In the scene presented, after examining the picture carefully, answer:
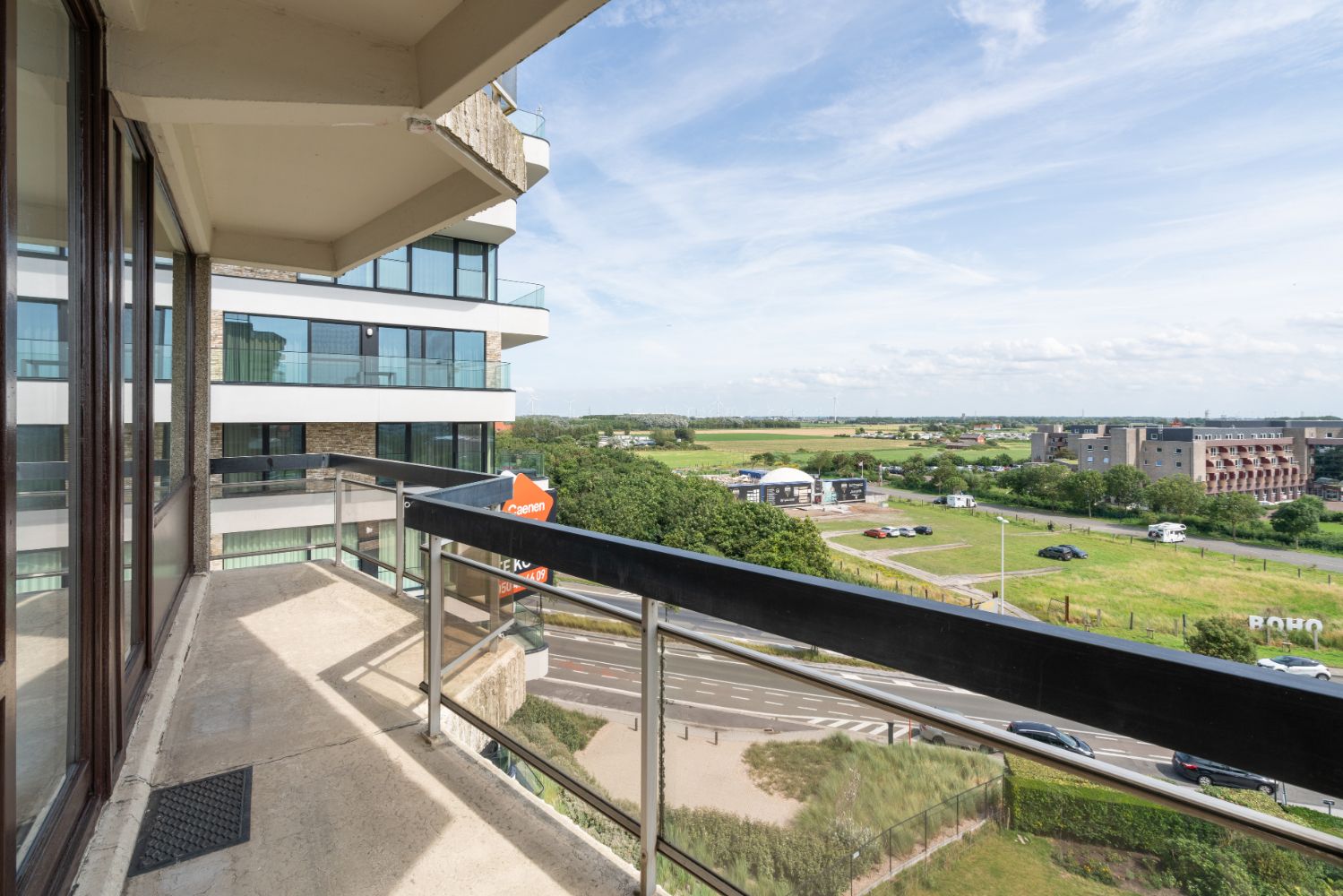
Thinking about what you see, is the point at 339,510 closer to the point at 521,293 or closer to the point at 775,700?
the point at 775,700

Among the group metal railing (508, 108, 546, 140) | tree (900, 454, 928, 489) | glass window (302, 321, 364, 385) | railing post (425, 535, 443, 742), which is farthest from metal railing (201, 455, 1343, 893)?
tree (900, 454, 928, 489)

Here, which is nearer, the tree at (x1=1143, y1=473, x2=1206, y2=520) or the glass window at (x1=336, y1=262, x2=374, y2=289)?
the glass window at (x1=336, y1=262, x2=374, y2=289)

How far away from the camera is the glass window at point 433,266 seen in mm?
18188

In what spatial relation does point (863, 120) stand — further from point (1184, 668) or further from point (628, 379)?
point (1184, 668)

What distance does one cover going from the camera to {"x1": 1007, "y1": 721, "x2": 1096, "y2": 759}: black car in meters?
1.03

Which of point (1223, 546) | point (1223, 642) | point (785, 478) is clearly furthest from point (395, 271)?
point (1223, 546)

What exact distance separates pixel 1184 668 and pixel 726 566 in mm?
817

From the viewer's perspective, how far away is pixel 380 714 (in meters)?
3.15

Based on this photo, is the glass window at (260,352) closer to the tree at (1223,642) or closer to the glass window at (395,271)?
the glass window at (395,271)

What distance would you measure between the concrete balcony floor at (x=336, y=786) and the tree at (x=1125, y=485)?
89891 mm

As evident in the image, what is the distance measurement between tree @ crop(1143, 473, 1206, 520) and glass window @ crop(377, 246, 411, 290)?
3250 inches

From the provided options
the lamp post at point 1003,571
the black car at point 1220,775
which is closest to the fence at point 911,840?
the black car at point 1220,775

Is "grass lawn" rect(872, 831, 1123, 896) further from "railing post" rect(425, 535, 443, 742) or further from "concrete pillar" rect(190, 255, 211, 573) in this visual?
"concrete pillar" rect(190, 255, 211, 573)

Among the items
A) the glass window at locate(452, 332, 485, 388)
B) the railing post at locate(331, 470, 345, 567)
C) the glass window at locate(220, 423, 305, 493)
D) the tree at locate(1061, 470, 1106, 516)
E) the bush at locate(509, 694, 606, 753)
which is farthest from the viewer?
the tree at locate(1061, 470, 1106, 516)
